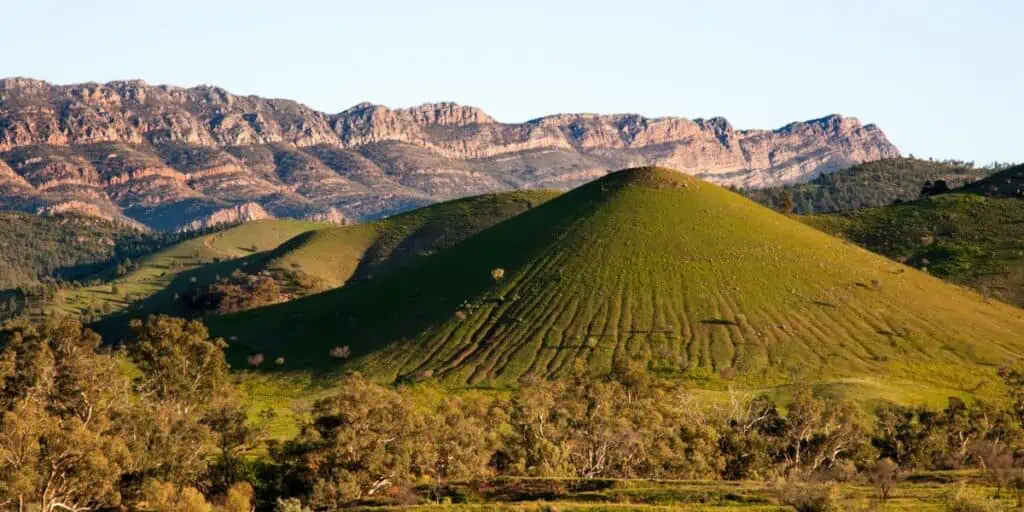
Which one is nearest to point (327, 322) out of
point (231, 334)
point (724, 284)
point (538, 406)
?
point (231, 334)

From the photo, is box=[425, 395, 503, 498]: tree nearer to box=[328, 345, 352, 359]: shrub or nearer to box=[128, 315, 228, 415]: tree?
box=[128, 315, 228, 415]: tree

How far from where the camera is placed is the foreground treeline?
68.8 meters

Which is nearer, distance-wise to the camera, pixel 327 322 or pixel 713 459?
pixel 713 459

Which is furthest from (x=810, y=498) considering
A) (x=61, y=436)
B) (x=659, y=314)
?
(x=659, y=314)

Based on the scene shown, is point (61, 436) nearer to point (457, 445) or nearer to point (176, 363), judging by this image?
point (457, 445)

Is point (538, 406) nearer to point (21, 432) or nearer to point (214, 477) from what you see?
point (214, 477)

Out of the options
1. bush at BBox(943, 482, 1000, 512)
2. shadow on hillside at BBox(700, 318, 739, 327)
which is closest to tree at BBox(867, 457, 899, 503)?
bush at BBox(943, 482, 1000, 512)

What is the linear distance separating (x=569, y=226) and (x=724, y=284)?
3880 cm

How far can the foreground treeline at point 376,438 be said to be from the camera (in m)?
68.8

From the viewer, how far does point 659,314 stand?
160125mm

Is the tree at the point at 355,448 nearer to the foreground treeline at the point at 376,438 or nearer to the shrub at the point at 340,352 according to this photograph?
the foreground treeline at the point at 376,438

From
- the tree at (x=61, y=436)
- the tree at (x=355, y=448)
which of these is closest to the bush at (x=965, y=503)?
the tree at (x=355, y=448)

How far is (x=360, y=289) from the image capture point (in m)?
198

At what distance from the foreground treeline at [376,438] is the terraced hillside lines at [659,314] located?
40.0m
